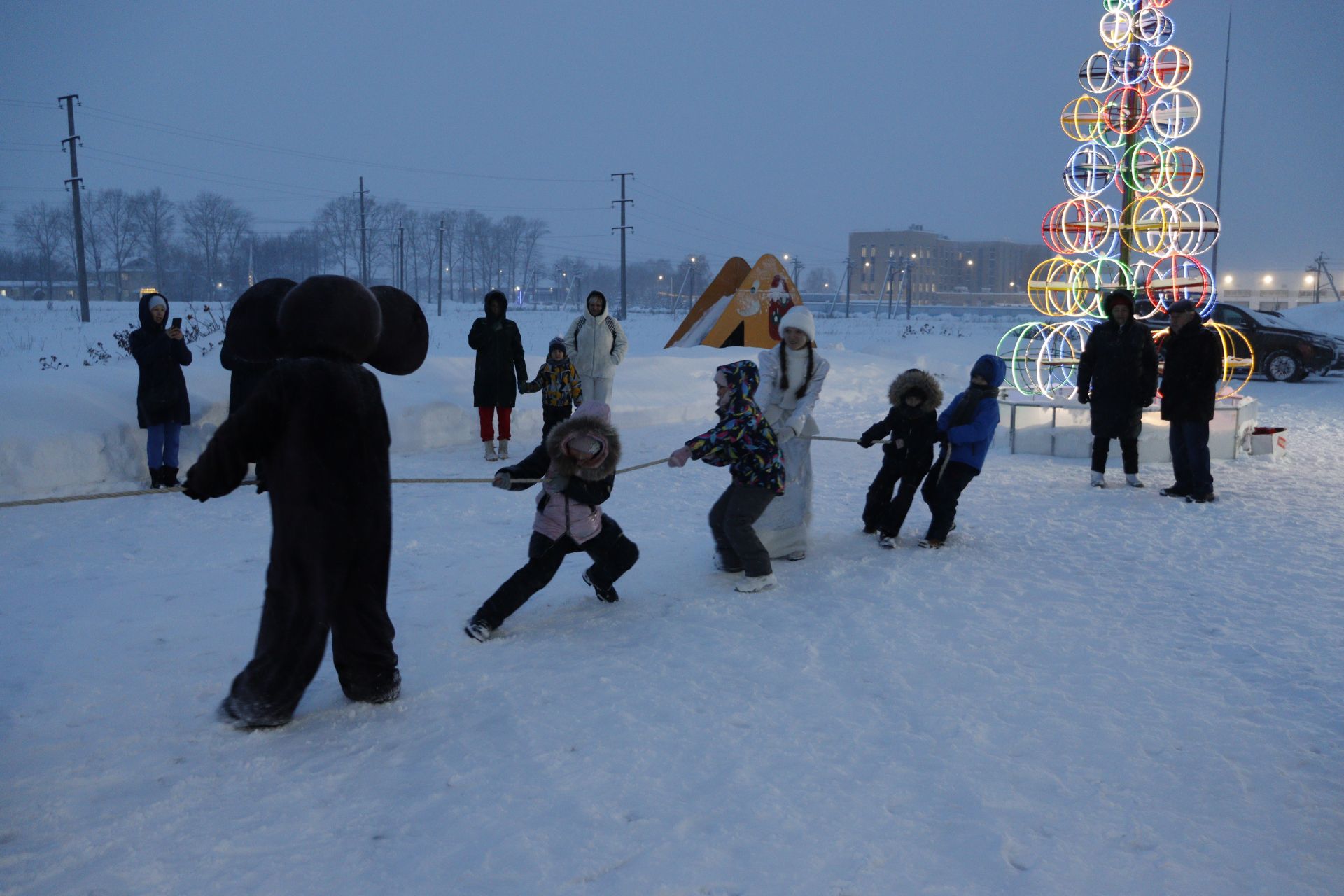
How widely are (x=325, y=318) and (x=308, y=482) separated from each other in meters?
0.62

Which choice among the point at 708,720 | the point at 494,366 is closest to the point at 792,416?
the point at 708,720

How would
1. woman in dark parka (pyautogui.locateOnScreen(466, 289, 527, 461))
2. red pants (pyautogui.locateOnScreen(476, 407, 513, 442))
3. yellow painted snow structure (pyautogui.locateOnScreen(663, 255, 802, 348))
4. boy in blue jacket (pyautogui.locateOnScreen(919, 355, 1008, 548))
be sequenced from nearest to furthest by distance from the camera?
boy in blue jacket (pyautogui.locateOnScreen(919, 355, 1008, 548)) → woman in dark parka (pyautogui.locateOnScreen(466, 289, 527, 461)) → red pants (pyautogui.locateOnScreen(476, 407, 513, 442)) → yellow painted snow structure (pyautogui.locateOnScreen(663, 255, 802, 348))

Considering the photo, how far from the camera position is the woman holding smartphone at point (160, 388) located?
7746 mm

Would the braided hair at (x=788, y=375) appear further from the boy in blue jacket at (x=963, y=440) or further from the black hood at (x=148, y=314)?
the black hood at (x=148, y=314)

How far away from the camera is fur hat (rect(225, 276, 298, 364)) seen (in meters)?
3.78

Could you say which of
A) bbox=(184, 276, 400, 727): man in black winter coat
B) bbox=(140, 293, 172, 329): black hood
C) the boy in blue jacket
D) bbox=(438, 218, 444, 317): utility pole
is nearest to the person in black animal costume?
bbox=(184, 276, 400, 727): man in black winter coat

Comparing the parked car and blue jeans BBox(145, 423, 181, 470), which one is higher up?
the parked car

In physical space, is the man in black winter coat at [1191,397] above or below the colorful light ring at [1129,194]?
below

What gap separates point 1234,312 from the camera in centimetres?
1892

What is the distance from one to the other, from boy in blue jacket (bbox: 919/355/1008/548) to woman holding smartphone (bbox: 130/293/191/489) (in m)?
6.09

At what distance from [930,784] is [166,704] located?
9.66 ft

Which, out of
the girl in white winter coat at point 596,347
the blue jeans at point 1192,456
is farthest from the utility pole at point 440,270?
the blue jeans at point 1192,456

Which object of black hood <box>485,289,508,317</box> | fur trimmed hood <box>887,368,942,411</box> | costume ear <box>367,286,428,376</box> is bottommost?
fur trimmed hood <box>887,368,942,411</box>

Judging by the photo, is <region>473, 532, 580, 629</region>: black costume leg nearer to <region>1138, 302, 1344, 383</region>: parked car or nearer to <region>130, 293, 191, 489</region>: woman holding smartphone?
<region>130, 293, 191, 489</region>: woman holding smartphone
